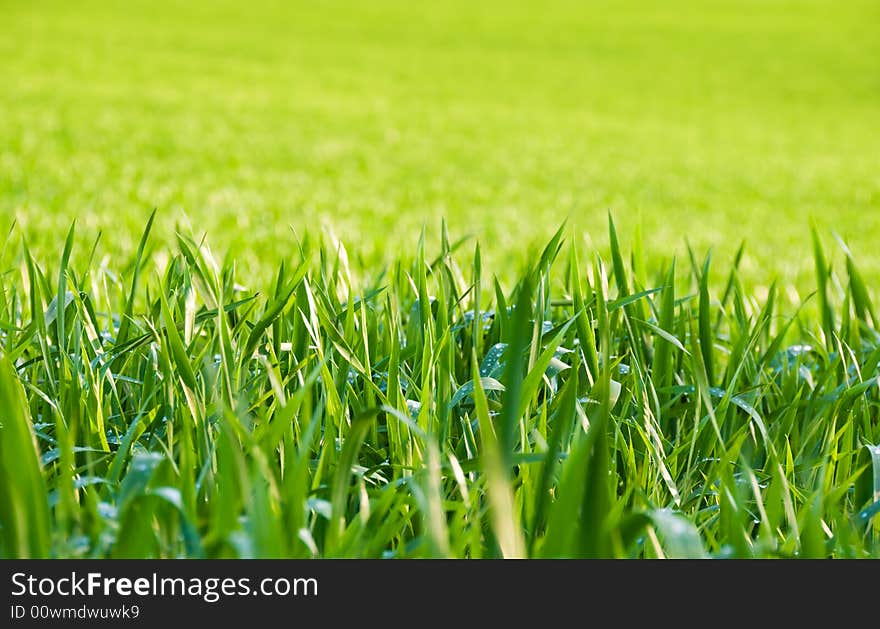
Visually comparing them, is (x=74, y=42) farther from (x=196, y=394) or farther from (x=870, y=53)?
(x=870, y=53)

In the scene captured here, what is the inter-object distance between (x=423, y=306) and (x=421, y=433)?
61cm

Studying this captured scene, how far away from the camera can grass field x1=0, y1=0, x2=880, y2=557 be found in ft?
3.37

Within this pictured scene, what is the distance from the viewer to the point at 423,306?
1.59 meters

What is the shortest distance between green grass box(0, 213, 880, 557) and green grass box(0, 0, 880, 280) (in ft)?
1.15

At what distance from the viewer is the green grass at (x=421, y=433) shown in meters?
0.95

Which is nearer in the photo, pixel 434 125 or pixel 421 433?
pixel 421 433
